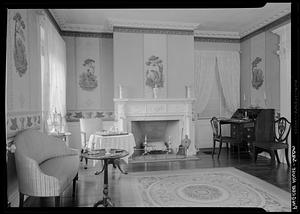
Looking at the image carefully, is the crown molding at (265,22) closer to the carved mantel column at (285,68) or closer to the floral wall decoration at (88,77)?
the carved mantel column at (285,68)

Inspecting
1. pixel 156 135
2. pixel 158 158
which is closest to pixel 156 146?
pixel 156 135

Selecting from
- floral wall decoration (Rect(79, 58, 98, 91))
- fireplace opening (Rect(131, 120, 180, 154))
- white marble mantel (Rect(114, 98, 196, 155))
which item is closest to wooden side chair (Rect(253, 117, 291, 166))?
white marble mantel (Rect(114, 98, 196, 155))

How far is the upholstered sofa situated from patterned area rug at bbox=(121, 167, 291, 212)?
2.49 feet

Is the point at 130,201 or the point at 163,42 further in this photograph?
the point at 163,42

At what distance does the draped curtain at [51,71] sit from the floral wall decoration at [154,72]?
6.03 ft

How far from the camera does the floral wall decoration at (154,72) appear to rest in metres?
5.23

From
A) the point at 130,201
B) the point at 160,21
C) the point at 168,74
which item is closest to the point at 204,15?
the point at 160,21

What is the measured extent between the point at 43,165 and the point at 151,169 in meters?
1.92

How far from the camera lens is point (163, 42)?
5.28 m

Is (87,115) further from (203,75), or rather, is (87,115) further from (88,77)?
(203,75)

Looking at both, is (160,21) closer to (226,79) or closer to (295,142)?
(226,79)

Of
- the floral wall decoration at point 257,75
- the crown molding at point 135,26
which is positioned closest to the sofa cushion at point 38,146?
the crown molding at point 135,26

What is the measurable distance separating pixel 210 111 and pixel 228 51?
165cm

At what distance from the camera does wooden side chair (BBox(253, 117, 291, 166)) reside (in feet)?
13.1
